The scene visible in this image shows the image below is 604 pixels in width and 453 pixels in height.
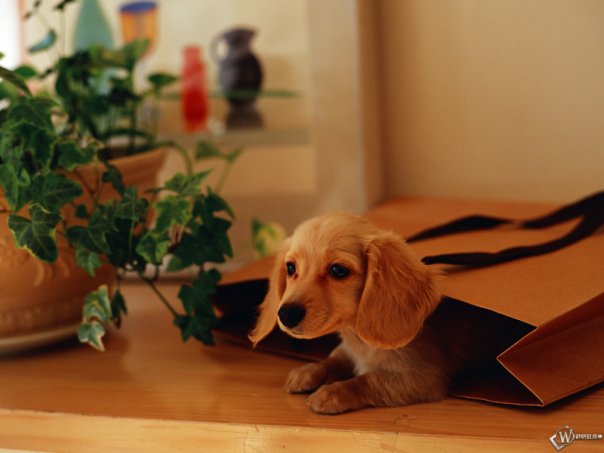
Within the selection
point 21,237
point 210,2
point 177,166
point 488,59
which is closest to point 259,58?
point 210,2

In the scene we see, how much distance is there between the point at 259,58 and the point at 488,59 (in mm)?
458

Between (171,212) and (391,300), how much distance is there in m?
0.31

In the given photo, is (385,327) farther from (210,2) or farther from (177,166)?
(210,2)

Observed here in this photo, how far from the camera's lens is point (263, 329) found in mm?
814

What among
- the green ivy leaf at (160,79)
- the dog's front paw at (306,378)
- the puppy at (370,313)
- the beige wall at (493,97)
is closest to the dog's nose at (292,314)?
the puppy at (370,313)

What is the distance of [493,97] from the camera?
1302 millimetres

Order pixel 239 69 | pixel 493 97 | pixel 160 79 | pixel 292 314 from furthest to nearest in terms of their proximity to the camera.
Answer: pixel 239 69, pixel 493 97, pixel 160 79, pixel 292 314

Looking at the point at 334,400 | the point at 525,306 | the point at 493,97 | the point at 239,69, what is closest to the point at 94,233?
the point at 334,400

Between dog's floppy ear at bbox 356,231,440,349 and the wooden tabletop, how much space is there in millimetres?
80

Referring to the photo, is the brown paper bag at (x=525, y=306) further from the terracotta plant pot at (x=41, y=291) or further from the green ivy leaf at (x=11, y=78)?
the green ivy leaf at (x=11, y=78)

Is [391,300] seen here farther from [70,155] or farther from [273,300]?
[70,155]

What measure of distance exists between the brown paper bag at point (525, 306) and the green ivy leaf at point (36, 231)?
229mm

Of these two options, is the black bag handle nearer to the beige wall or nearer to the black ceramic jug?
the beige wall

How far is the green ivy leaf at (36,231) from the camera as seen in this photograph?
84 cm
